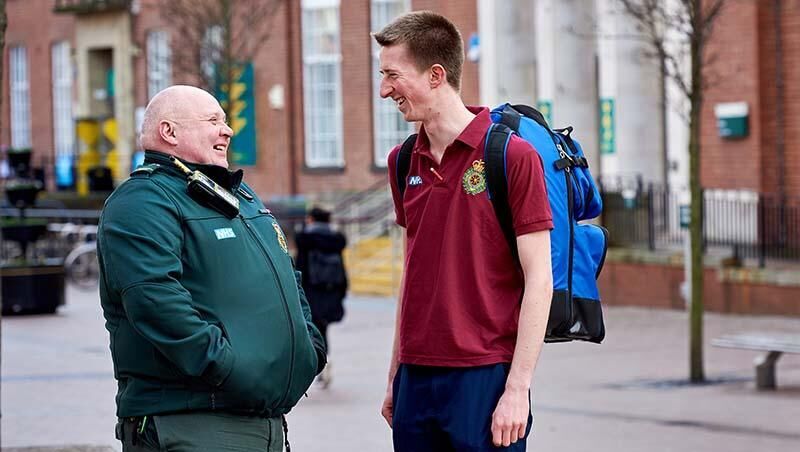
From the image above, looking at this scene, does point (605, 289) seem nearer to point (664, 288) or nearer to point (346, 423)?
point (664, 288)

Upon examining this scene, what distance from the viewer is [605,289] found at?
20875 millimetres

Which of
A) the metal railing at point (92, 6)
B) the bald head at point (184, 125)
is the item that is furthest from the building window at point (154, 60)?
the bald head at point (184, 125)

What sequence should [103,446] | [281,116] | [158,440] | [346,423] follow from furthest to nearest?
[281,116], [346,423], [103,446], [158,440]

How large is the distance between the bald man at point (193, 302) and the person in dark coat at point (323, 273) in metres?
8.60

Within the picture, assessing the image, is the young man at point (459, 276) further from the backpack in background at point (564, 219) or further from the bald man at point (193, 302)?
the bald man at point (193, 302)

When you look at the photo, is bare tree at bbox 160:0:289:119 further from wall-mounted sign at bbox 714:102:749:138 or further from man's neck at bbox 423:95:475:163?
man's neck at bbox 423:95:475:163

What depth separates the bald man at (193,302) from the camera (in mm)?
4289

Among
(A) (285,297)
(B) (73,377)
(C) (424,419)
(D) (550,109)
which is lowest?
(B) (73,377)

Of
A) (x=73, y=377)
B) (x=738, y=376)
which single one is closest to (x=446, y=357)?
(x=738, y=376)

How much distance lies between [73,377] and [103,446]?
610 cm

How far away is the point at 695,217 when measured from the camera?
13.4 m

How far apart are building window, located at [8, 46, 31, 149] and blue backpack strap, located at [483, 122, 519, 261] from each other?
41.2m

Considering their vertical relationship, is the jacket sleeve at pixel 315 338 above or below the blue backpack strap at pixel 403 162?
below

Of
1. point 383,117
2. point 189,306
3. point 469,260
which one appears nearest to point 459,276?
point 469,260
